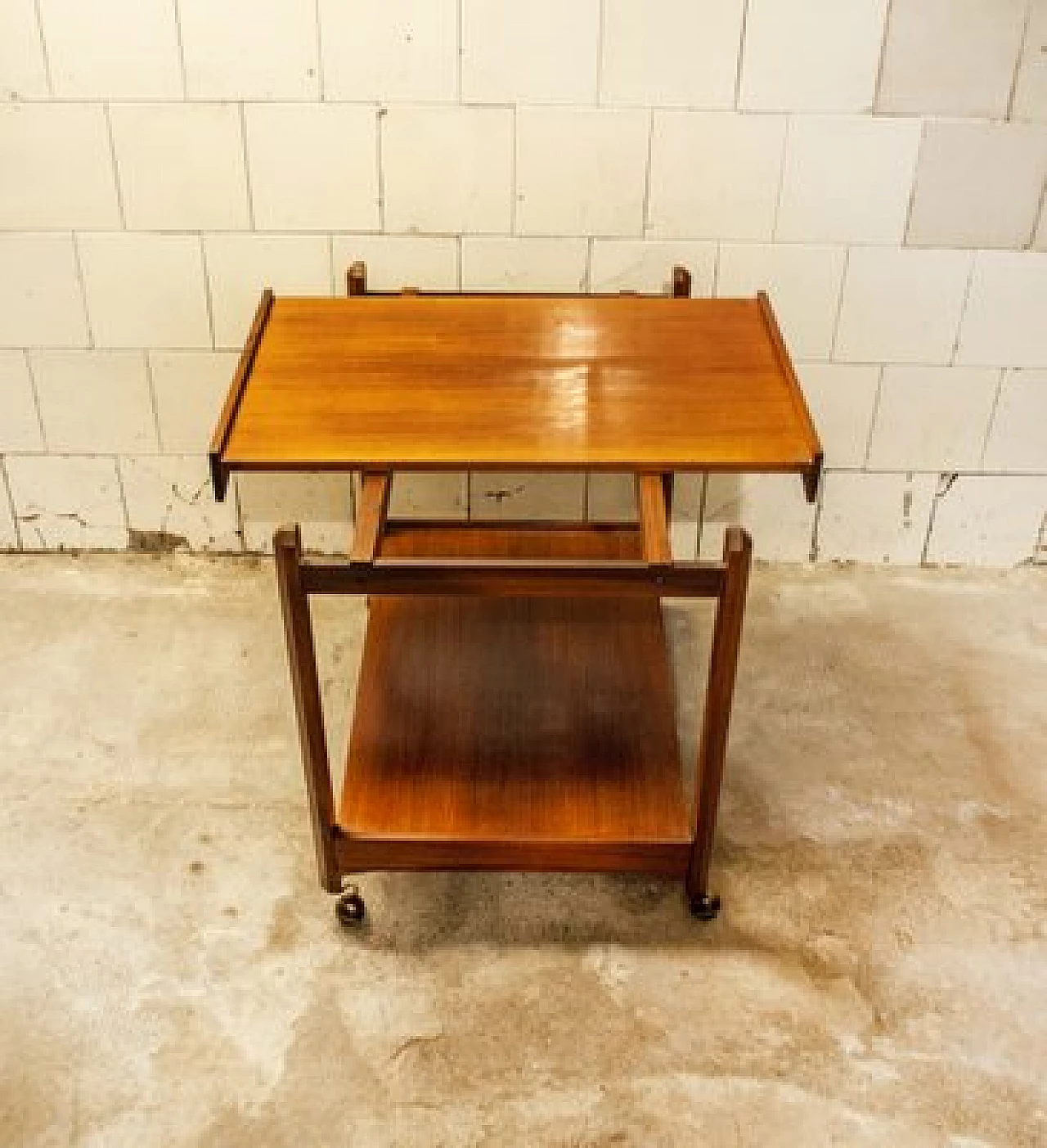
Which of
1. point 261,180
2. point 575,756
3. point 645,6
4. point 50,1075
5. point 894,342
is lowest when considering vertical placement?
point 50,1075

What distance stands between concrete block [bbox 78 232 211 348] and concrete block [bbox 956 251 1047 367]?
1696 millimetres

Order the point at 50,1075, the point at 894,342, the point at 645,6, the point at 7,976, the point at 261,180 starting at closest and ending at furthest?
1. the point at 50,1075
2. the point at 7,976
3. the point at 645,6
4. the point at 261,180
5. the point at 894,342

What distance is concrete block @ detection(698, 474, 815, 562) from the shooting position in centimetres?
290

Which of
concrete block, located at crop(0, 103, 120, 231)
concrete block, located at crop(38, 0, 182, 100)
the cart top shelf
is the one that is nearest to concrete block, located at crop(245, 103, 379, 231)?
concrete block, located at crop(38, 0, 182, 100)

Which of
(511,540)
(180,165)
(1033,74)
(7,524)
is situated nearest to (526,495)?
(511,540)

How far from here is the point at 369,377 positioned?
1.96 meters

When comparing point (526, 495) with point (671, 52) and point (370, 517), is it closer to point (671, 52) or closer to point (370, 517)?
point (671, 52)

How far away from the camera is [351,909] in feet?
6.55

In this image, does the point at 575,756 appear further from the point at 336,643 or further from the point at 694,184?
the point at 694,184

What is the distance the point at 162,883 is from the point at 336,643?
746 millimetres

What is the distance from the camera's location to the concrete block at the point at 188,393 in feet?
8.99

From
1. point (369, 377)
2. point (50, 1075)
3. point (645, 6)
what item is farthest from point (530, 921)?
point (645, 6)

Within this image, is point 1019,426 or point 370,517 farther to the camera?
point 1019,426

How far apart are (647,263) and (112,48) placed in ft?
3.83
